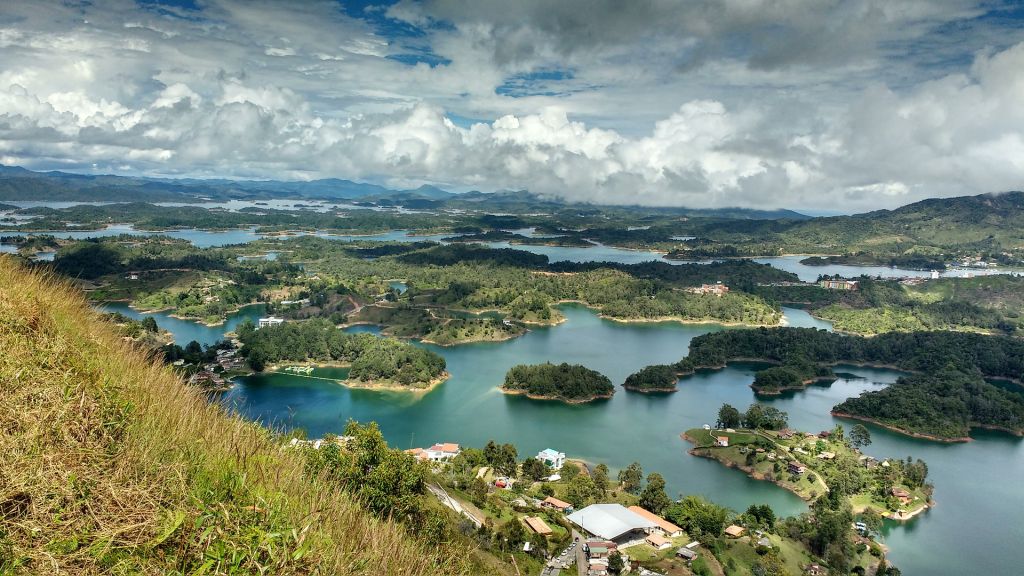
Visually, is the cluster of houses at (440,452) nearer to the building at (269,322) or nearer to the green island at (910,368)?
the green island at (910,368)

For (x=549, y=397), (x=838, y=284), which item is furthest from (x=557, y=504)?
(x=838, y=284)

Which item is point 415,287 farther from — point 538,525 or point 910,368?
point 538,525

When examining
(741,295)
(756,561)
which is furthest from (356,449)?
(741,295)

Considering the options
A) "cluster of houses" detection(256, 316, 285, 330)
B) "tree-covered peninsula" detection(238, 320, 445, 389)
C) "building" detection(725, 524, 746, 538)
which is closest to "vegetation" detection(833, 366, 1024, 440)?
"building" detection(725, 524, 746, 538)

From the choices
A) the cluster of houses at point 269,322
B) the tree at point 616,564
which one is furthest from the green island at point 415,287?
the tree at point 616,564

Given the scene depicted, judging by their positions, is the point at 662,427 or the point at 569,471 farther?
the point at 662,427
